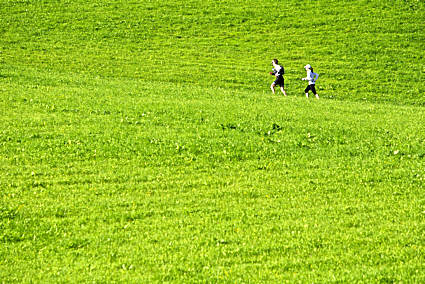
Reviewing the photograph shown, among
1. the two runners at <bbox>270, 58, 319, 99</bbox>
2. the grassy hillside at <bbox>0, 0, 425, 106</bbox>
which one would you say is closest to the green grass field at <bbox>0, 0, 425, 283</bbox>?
the grassy hillside at <bbox>0, 0, 425, 106</bbox>

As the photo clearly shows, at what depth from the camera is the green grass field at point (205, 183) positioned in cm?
849

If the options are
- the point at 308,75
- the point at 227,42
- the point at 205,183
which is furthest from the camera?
the point at 227,42

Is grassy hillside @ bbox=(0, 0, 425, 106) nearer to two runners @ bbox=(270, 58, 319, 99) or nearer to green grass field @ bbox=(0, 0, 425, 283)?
green grass field @ bbox=(0, 0, 425, 283)

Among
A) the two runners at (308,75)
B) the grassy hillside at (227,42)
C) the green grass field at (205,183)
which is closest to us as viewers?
the green grass field at (205,183)

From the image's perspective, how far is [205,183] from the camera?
12445 millimetres

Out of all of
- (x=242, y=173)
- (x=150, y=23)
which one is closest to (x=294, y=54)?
(x=150, y=23)

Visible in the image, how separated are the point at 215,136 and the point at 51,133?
5586 mm

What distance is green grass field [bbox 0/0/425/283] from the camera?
8.49 m

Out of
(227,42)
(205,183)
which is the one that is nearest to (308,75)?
(205,183)

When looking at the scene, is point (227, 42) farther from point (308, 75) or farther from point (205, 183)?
point (205, 183)

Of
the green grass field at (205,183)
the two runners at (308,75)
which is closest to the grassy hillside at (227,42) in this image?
the green grass field at (205,183)

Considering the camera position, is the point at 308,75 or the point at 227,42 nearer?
the point at 308,75

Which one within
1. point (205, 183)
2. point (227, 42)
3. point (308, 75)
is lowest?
point (205, 183)

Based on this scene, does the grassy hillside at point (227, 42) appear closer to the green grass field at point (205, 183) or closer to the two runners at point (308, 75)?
the green grass field at point (205, 183)
